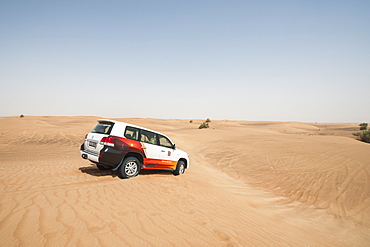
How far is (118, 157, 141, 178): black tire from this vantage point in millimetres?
6363

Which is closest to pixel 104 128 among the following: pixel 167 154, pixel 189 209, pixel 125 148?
pixel 125 148

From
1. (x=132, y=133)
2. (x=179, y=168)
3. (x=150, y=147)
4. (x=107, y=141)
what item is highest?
(x=132, y=133)

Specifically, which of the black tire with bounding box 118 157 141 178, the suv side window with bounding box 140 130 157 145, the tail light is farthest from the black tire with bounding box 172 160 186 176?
the tail light

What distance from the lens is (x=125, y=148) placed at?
6305 millimetres

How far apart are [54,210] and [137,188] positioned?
219 cm

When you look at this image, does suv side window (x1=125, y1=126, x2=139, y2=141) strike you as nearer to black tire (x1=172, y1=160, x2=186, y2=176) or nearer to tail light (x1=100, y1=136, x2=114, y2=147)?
tail light (x1=100, y1=136, x2=114, y2=147)

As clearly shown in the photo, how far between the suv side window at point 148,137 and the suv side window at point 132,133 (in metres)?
0.19

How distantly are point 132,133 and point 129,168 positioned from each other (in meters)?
1.19

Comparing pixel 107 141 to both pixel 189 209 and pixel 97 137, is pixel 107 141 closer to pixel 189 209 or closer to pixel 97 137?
pixel 97 137

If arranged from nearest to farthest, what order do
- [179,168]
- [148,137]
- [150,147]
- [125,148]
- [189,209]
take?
[189,209], [125,148], [150,147], [148,137], [179,168]

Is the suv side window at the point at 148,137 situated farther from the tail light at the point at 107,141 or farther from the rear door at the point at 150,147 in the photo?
the tail light at the point at 107,141

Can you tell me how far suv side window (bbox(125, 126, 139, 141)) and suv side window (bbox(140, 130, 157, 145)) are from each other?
19 cm

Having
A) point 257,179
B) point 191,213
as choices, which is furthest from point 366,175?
point 191,213

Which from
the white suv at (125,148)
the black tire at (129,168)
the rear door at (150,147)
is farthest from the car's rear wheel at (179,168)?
the black tire at (129,168)
